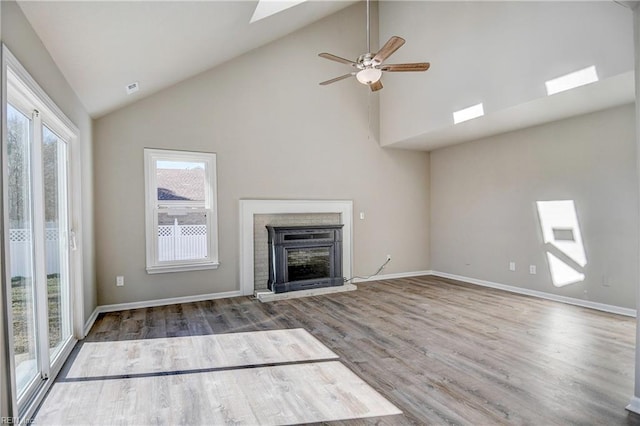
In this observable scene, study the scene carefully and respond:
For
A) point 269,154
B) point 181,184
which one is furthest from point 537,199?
point 181,184

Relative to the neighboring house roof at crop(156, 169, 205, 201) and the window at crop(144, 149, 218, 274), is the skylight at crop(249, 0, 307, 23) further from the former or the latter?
the neighboring house roof at crop(156, 169, 205, 201)

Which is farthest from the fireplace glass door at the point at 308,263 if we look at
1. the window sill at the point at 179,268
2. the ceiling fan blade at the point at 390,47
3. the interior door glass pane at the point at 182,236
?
the ceiling fan blade at the point at 390,47

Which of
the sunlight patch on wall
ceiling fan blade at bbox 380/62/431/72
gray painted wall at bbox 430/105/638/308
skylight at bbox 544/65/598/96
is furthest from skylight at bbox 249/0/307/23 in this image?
the sunlight patch on wall

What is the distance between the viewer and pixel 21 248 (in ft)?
6.89

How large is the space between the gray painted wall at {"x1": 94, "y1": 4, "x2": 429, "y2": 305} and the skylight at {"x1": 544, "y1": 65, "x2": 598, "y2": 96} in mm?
2874

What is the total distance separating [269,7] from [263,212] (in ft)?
8.56

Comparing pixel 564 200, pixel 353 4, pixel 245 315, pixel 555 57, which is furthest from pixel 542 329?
pixel 353 4

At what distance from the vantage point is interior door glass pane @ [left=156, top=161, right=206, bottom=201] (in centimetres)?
445

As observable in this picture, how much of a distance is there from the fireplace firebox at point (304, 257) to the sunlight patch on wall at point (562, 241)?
2899 millimetres

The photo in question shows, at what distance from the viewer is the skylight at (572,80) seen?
3204 mm

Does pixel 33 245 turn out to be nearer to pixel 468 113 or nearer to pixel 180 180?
pixel 180 180

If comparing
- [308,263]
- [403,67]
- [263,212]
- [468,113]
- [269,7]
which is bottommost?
[308,263]

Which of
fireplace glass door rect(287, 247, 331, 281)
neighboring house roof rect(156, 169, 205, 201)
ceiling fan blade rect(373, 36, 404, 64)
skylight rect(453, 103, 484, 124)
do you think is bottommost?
fireplace glass door rect(287, 247, 331, 281)

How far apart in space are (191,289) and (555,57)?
507 cm
